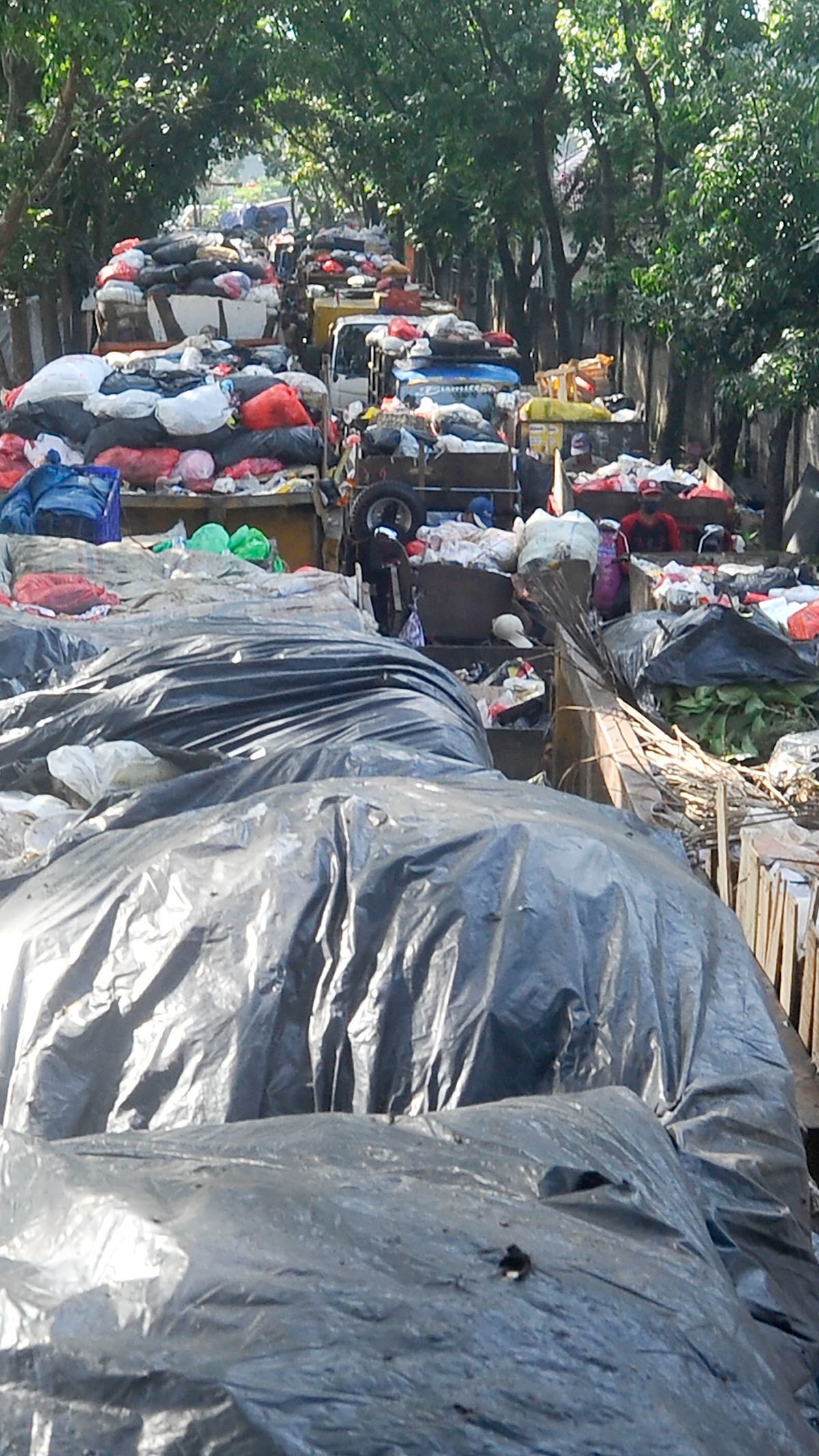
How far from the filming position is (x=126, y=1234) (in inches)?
53.2

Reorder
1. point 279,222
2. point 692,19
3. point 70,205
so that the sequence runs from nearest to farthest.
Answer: point 692,19, point 70,205, point 279,222

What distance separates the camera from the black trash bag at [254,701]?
400 centimetres

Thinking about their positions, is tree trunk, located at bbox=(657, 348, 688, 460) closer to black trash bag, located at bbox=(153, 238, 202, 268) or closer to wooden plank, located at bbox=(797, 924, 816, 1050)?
black trash bag, located at bbox=(153, 238, 202, 268)

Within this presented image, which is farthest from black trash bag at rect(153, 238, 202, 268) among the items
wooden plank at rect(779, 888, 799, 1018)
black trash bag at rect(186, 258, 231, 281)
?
wooden plank at rect(779, 888, 799, 1018)

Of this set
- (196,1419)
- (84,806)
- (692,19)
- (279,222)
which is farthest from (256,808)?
(279,222)

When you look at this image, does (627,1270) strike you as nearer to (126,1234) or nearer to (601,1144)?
(601,1144)

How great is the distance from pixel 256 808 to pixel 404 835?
A: 337 mm

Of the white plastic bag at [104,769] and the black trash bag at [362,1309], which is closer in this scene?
the black trash bag at [362,1309]

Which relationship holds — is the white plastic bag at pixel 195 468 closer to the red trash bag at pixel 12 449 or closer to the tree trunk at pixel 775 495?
the red trash bag at pixel 12 449

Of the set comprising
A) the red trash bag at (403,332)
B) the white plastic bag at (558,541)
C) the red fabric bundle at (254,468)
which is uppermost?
the red trash bag at (403,332)

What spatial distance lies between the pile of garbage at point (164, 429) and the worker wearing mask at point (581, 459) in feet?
9.69

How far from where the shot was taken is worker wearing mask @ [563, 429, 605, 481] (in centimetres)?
1309

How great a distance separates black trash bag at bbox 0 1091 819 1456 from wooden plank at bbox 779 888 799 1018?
2.58 metres

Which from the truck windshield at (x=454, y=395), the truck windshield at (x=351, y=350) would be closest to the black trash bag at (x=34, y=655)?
the truck windshield at (x=454, y=395)
